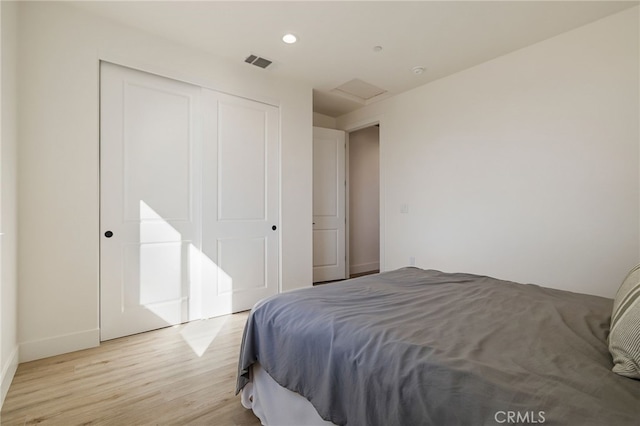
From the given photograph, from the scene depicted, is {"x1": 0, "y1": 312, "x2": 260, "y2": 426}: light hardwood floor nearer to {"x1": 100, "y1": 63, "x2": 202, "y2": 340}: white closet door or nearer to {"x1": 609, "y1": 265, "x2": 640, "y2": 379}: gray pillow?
{"x1": 100, "y1": 63, "x2": 202, "y2": 340}: white closet door

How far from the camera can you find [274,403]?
1408 mm

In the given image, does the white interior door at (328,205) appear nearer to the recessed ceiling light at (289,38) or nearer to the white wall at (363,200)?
the white wall at (363,200)

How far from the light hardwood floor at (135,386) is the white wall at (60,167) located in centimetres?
28

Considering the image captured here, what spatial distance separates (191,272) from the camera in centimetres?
297

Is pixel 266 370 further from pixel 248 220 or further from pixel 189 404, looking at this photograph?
pixel 248 220

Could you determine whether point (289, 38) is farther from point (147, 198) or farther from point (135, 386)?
point (135, 386)

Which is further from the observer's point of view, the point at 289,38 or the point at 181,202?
the point at 181,202

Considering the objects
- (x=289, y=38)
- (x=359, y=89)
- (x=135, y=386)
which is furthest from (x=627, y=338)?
(x=359, y=89)

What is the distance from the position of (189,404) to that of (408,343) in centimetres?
137

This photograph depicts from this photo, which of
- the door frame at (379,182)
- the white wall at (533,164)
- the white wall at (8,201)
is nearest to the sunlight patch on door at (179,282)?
the white wall at (8,201)

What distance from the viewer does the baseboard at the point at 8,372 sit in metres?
1.70

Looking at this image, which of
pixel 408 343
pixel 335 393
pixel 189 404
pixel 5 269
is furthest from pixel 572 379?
pixel 5 269

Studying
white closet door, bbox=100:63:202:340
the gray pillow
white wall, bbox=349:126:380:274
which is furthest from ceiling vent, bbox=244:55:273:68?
the gray pillow

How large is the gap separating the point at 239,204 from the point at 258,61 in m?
1.54
